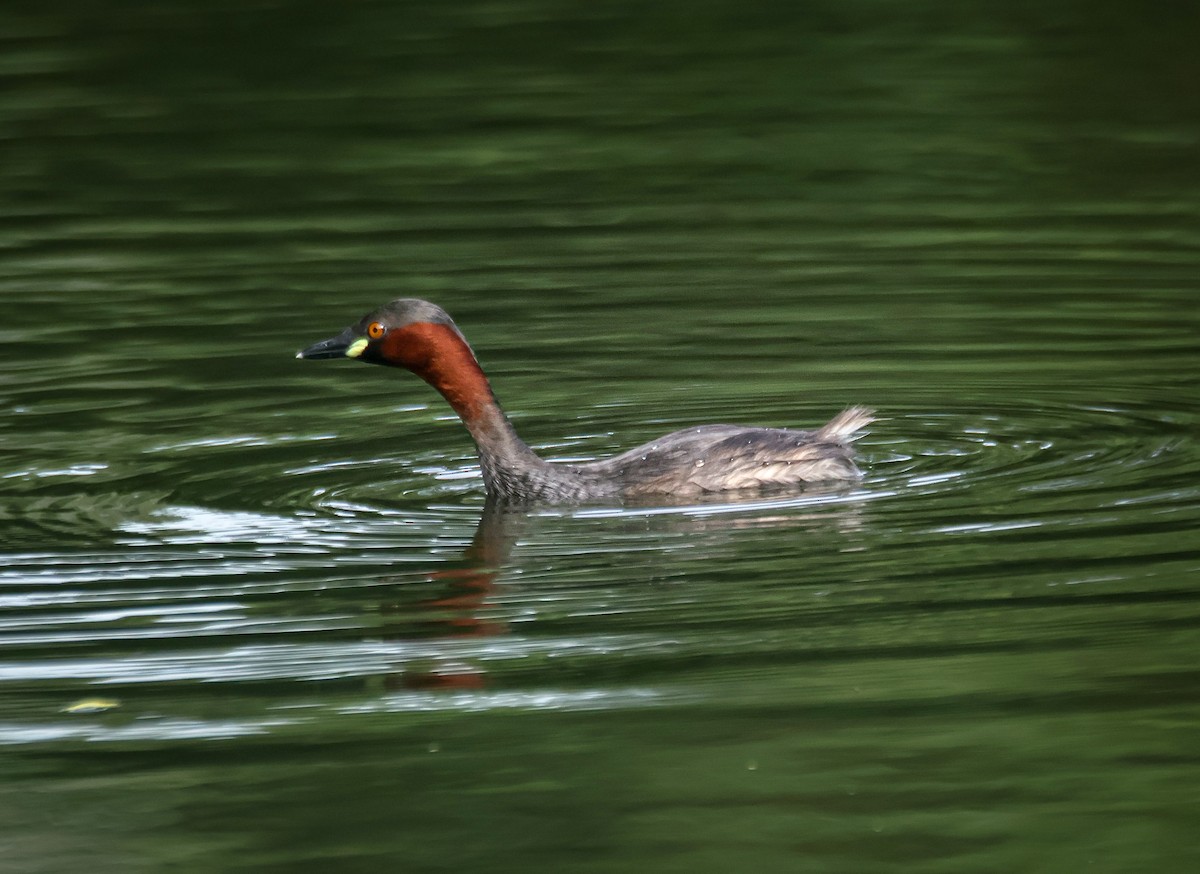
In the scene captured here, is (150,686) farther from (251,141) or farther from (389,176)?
(251,141)

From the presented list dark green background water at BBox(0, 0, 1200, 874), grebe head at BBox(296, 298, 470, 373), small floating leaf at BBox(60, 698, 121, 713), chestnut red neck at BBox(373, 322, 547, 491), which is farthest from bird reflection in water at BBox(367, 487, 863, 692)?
small floating leaf at BBox(60, 698, 121, 713)

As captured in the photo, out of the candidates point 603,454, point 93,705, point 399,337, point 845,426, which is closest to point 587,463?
point 603,454

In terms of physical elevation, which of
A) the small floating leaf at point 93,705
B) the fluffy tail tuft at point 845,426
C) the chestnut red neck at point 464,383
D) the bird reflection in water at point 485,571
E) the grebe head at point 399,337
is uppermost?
the grebe head at point 399,337

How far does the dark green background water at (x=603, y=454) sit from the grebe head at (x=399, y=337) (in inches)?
19.2

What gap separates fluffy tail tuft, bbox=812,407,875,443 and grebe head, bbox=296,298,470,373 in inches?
53.4

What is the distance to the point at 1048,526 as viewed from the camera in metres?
7.80

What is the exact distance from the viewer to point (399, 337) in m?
8.78

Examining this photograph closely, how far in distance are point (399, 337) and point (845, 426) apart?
1.67 m

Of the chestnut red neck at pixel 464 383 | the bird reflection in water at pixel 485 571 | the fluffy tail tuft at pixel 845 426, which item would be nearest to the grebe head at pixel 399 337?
the chestnut red neck at pixel 464 383

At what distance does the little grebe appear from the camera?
27.7ft

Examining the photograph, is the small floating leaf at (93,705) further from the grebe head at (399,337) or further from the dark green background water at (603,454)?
the grebe head at (399,337)

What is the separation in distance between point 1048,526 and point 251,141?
414 inches

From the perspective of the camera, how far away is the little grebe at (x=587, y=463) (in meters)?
8.44

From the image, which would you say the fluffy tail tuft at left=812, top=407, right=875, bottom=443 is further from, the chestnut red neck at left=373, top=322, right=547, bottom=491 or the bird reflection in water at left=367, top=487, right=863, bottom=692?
the chestnut red neck at left=373, top=322, right=547, bottom=491
